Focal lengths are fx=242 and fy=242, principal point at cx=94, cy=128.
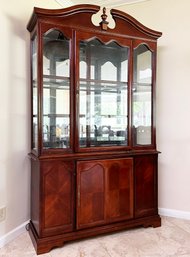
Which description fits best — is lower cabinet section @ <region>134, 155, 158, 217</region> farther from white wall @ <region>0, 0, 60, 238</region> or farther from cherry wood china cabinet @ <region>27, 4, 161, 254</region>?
white wall @ <region>0, 0, 60, 238</region>

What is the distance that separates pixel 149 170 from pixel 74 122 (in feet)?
3.27

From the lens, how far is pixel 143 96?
8.84 ft

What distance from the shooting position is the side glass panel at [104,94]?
246cm

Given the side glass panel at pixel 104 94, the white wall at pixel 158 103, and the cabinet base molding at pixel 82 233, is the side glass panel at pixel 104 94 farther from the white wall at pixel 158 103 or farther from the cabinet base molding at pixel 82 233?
the cabinet base molding at pixel 82 233

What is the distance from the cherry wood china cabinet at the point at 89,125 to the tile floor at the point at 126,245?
0.25 ft

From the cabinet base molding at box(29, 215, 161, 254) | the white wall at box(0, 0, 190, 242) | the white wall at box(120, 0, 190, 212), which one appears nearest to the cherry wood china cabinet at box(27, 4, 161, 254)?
the cabinet base molding at box(29, 215, 161, 254)

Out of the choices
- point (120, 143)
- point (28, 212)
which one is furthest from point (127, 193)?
point (28, 212)

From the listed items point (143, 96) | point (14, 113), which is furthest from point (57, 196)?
point (143, 96)

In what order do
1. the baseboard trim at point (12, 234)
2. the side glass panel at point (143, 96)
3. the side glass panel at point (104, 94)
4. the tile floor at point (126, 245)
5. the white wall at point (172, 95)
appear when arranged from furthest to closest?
1. the white wall at point (172, 95)
2. the side glass panel at point (143, 96)
3. the side glass panel at point (104, 94)
4. the baseboard trim at point (12, 234)
5. the tile floor at point (126, 245)

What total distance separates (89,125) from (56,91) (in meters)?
0.48

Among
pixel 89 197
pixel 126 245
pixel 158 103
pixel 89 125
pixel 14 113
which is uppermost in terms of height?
pixel 158 103

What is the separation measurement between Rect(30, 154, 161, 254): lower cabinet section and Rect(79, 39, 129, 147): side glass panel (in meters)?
0.29

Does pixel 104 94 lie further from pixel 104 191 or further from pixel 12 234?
pixel 12 234

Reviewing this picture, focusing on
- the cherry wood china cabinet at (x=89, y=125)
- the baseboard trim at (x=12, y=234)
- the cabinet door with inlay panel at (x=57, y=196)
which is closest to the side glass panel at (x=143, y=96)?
the cherry wood china cabinet at (x=89, y=125)
